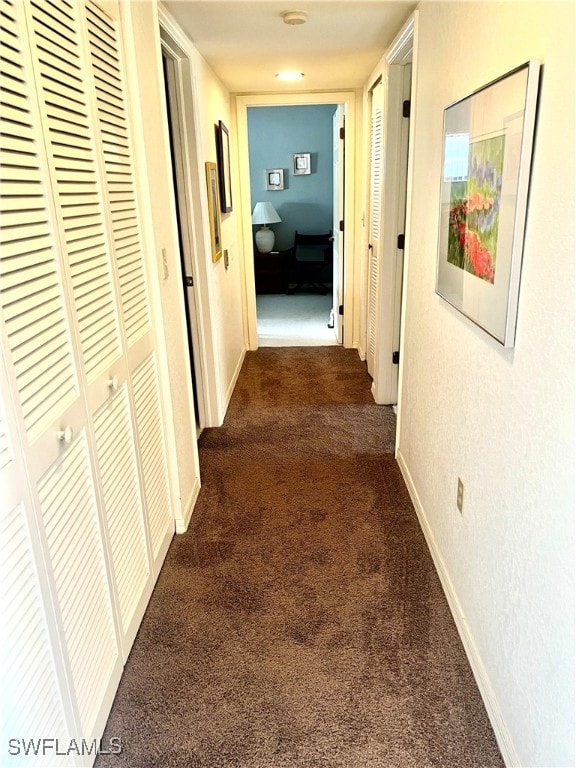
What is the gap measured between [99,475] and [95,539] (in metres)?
0.17

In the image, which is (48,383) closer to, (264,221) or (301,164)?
(264,221)

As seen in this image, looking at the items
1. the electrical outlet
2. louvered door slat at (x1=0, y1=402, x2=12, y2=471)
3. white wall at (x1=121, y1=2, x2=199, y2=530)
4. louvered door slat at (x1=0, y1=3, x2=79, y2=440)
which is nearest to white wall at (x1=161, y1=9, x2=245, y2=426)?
white wall at (x1=121, y1=2, x2=199, y2=530)

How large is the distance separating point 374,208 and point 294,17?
5.09 ft

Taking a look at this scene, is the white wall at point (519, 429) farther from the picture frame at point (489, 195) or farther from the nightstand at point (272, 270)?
the nightstand at point (272, 270)

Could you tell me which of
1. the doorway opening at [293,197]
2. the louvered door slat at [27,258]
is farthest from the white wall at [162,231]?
→ the doorway opening at [293,197]

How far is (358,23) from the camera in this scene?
2416 mm

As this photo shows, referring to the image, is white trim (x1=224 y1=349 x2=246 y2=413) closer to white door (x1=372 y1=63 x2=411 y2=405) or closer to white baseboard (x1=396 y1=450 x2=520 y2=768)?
white door (x1=372 y1=63 x2=411 y2=405)

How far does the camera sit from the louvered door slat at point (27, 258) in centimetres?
105

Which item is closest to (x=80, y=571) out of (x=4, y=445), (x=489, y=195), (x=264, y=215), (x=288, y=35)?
(x=4, y=445)

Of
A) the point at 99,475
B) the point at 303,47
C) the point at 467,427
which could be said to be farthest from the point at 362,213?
the point at 99,475

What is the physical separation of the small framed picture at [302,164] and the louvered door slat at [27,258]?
6.38 m

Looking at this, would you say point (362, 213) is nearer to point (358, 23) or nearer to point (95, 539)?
point (358, 23)

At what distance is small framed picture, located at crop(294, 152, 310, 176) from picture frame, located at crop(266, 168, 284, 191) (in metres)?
0.20

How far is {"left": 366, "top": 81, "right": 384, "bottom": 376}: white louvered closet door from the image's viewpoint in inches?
132
